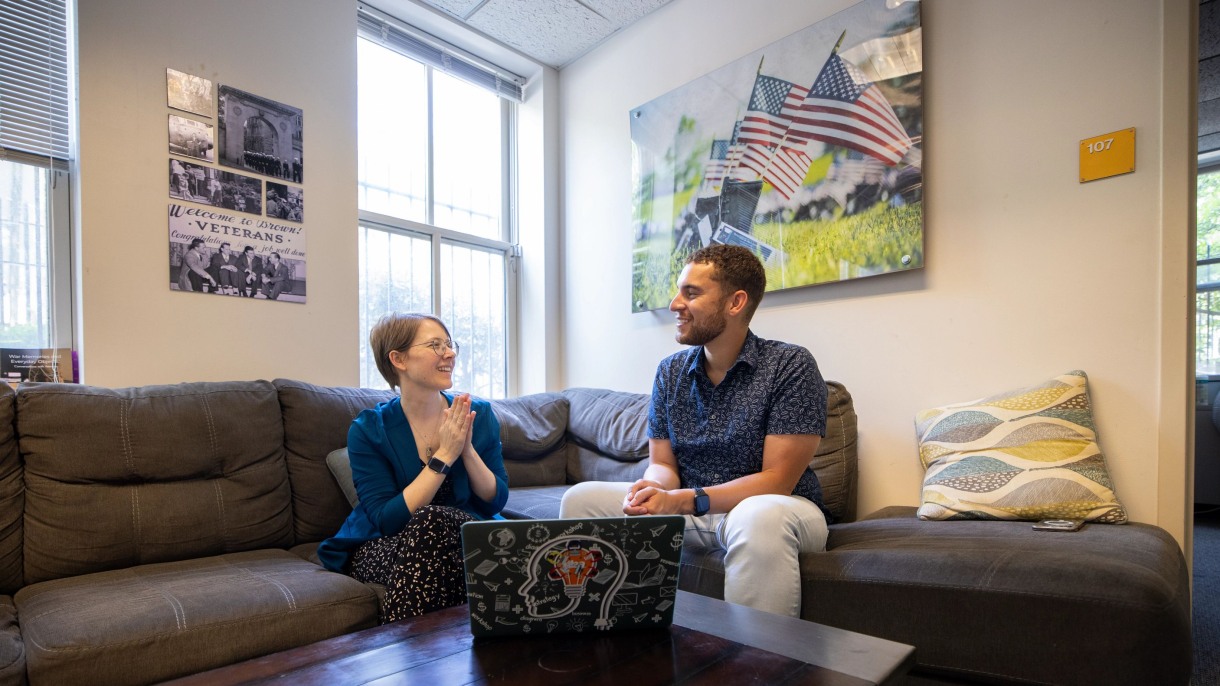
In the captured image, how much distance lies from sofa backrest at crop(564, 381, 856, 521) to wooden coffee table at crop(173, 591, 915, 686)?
3.25 feet

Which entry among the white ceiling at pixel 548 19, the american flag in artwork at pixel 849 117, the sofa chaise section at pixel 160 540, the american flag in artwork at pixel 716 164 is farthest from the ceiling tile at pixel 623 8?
the sofa chaise section at pixel 160 540

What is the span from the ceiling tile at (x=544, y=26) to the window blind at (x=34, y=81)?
1604 mm

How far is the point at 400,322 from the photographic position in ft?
5.87

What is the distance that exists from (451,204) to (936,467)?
2.56 m

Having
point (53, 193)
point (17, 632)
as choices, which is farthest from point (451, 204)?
point (17, 632)

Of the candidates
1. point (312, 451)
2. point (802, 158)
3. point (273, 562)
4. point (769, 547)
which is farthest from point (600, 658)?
point (802, 158)

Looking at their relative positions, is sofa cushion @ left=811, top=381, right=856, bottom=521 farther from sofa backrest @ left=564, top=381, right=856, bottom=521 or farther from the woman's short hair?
the woman's short hair

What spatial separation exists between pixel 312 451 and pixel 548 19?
7.40 ft

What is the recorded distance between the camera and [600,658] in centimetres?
86

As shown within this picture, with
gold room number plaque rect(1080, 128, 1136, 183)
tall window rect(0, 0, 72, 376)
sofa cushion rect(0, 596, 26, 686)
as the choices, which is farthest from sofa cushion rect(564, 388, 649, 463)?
tall window rect(0, 0, 72, 376)

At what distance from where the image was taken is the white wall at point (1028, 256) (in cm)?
165

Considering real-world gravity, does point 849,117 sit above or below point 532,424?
above

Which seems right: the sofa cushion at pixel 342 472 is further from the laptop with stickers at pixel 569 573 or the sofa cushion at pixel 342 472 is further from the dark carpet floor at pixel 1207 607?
the dark carpet floor at pixel 1207 607

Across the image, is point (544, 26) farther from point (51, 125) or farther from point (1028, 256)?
point (1028, 256)
